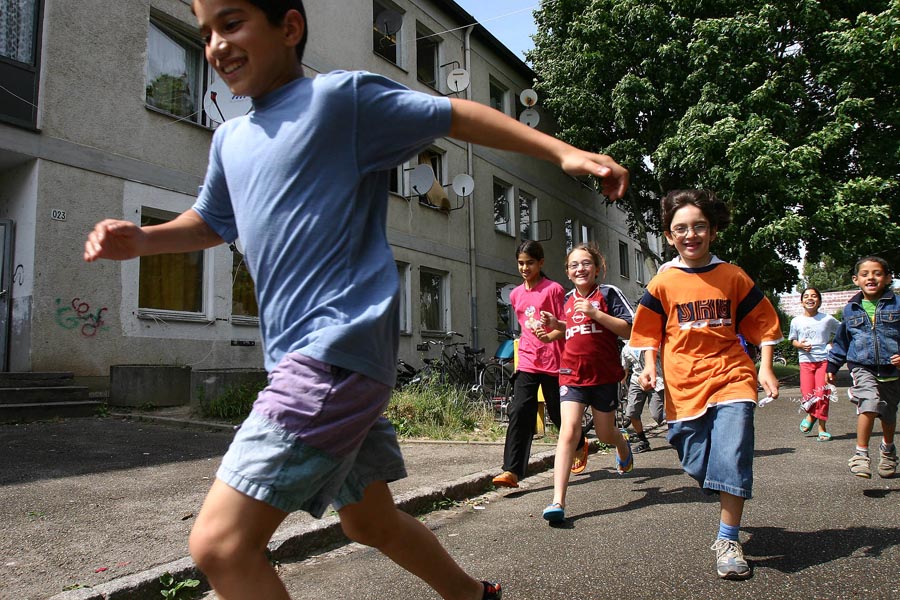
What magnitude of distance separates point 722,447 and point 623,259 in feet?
103

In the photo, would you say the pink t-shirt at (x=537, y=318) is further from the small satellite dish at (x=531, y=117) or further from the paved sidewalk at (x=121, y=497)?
the small satellite dish at (x=531, y=117)

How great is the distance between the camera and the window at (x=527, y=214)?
79.5 feet

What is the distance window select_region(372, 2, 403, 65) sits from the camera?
704 inches

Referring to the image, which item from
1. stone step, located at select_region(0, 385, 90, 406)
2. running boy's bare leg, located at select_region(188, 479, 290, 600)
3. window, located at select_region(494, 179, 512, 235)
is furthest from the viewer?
window, located at select_region(494, 179, 512, 235)

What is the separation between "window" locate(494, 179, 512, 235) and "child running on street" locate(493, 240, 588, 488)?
1672 cm

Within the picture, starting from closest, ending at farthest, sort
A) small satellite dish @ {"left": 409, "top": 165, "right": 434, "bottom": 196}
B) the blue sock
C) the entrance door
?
the blue sock
the entrance door
small satellite dish @ {"left": 409, "top": 165, "right": 434, "bottom": 196}

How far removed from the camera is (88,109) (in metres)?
10.8

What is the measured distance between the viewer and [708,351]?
382cm

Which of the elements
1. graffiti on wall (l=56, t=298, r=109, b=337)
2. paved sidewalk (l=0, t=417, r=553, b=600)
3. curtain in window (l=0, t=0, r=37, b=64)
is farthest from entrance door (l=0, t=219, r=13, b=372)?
curtain in window (l=0, t=0, r=37, b=64)

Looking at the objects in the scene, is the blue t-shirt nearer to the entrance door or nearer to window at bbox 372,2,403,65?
the entrance door

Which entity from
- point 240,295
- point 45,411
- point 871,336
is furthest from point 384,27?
point 871,336

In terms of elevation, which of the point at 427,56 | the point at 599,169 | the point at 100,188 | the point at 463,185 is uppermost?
the point at 427,56

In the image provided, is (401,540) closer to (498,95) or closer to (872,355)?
(872,355)

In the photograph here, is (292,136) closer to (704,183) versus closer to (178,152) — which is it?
(178,152)
